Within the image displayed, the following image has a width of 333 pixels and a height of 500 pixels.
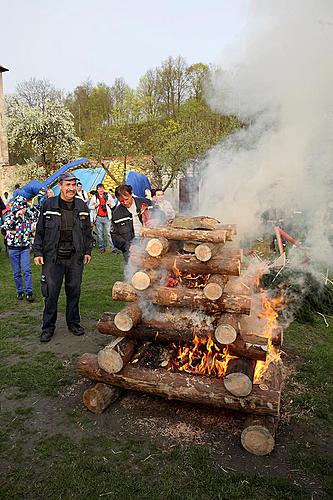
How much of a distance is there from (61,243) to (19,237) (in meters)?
1.93

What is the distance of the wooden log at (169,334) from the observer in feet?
12.5

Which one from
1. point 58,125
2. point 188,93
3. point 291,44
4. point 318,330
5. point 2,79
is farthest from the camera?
point 2,79

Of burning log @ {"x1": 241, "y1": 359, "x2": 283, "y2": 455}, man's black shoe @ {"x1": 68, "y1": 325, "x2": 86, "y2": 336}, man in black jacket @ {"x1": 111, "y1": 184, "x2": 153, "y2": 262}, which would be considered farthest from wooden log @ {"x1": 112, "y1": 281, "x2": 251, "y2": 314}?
man in black jacket @ {"x1": 111, "y1": 184, "x2": 153, "y2": 262}

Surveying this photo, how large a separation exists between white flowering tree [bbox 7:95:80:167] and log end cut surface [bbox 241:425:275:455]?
23255 millimetres

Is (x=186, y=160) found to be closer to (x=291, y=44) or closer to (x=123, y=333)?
(x=291, y=44)

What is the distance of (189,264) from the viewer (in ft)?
13.5

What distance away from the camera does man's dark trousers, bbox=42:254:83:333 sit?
538cm

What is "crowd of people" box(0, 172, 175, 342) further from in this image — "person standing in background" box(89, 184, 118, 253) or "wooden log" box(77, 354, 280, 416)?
"person standing in background" box(89, 184, 118, 253)

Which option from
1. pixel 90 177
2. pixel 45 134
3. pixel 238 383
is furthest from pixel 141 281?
pixel 45 134

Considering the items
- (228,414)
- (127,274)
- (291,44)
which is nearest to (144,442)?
(228,414)

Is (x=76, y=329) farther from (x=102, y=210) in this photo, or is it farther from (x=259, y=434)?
(x=102, y=210)

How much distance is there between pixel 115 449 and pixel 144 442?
0.82ft

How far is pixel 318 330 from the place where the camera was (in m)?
5.96

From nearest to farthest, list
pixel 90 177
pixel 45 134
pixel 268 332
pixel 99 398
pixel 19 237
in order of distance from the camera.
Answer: pixel 99 398, pixel 268 332, pixel 19 237, pixel 90 177, pixel 45 134
